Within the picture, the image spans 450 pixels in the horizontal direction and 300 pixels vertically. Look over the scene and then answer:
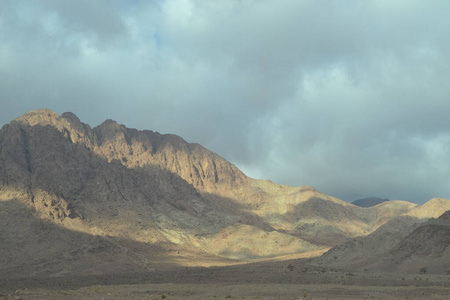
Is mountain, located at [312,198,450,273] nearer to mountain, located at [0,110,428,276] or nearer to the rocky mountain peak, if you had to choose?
mountain, located at [0,110,428,276]

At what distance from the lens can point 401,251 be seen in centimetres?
8781

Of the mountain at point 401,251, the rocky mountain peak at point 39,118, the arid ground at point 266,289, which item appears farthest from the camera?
the rocky mountain peak at point 39,118

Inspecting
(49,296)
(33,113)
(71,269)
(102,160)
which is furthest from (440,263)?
(33,113)

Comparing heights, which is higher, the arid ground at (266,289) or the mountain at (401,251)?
the mountain at (401,251)

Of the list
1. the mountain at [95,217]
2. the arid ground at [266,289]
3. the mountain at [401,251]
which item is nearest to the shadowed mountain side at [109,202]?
the mountain at [95,217]

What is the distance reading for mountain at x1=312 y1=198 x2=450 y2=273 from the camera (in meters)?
79.7

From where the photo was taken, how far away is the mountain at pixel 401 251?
7969 cm

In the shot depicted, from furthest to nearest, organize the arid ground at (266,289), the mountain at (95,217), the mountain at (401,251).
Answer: the mountain at (95,217) → the mountain at (401,251) → the arid ground at (266,289)

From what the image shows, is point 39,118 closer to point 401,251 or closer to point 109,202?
point 109,202

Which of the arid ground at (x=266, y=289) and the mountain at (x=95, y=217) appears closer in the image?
the arid ground at (x=266, y=289)

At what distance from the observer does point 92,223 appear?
143000 millimetres

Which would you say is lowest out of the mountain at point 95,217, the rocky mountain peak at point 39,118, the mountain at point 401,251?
the mountain at point 401,251

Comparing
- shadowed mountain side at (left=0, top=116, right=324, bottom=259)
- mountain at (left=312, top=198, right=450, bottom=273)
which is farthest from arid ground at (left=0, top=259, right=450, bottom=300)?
shadowed mountain side at (left=0, top=116, right=324, bottom=259)

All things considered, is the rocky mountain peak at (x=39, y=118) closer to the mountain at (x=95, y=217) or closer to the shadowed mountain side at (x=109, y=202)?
the mountain at (x=95, y=217)
